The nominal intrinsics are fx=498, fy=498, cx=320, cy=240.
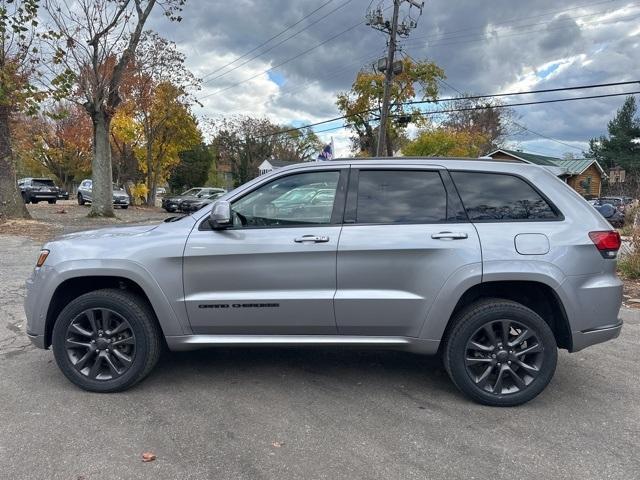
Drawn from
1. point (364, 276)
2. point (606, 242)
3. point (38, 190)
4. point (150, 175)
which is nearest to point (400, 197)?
point (364, 276)

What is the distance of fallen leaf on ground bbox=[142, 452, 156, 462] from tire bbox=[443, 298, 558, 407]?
211 centimetres

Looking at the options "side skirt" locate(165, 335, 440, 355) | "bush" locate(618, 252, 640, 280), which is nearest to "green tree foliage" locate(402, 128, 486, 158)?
"bush" locate(618, 252, 640, 280)

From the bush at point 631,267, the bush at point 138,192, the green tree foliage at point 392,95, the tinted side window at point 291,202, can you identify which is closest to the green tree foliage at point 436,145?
the green tree foliage at point 392,95

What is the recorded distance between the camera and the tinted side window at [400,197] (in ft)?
12.3

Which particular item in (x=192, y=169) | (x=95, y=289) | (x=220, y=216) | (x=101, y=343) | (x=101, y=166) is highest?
(x=192, y=169)

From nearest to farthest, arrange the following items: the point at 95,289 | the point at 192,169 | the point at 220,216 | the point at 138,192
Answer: the point at 220,216 → the point at 95,289 → the point at 138,192 → the point at 192,169

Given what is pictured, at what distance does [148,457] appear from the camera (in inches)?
117

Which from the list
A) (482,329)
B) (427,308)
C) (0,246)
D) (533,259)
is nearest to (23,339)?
(427,308)

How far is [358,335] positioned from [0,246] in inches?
453

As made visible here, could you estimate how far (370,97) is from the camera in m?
38.2

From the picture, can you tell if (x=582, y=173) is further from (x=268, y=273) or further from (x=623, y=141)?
(x=268, y=273)

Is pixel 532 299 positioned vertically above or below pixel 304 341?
above

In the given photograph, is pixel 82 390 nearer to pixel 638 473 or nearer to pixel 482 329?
pixel 482 329

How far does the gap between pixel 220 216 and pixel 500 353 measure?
2278 millimetres
